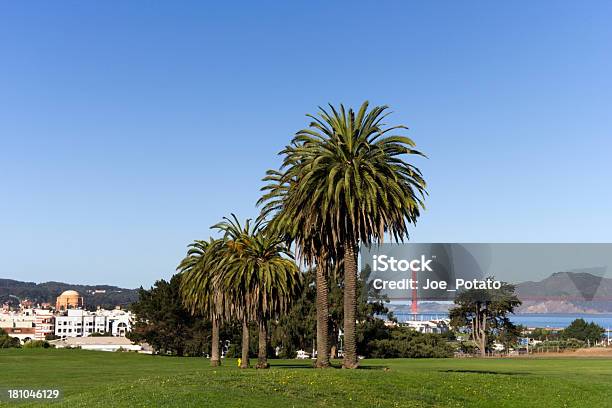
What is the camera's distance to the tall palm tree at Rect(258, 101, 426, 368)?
47531 mm

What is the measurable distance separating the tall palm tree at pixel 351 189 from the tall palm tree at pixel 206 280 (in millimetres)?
17837

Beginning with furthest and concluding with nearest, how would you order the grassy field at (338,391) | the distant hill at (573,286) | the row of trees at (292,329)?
the distant hill at (573,286)
the row of trees at (292,329)
the grassy field at (338,391)

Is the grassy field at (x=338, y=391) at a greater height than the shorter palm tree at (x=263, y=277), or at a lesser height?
lesser

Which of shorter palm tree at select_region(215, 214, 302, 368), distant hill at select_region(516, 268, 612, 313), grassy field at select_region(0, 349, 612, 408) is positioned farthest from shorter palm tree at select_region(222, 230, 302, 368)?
distant hill at select_region(516, 268, 612, 313)

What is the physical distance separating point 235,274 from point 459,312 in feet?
291

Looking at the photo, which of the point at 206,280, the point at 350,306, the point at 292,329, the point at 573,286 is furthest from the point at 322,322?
the point at 573,286

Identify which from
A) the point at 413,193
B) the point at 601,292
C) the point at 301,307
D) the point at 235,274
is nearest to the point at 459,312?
the point at 301,307

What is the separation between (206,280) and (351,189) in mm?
27328

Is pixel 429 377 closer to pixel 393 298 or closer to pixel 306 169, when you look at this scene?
pixel 306 169

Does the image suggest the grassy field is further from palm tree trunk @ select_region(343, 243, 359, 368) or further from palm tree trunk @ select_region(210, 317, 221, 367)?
palm tree trunk @ select_region(210, 317, 221, 367)

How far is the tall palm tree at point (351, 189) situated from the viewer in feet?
156

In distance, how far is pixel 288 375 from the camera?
35.2m

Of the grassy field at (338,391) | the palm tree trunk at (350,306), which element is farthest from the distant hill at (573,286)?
the grassy field at (338,391)

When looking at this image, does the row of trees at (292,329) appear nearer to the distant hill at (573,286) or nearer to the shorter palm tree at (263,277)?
the shorter palm tree at (263,277)
